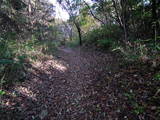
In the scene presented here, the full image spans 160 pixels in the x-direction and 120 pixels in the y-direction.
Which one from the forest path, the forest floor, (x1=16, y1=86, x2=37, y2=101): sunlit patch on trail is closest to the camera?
the forest floor

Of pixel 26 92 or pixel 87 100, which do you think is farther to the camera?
pixel 26 92

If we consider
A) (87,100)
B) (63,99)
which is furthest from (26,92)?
(87,100)

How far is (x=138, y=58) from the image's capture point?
5387 mm

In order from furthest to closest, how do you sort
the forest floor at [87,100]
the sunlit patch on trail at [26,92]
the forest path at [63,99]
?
1. the sunlit patch on trail at [26,92]
2. the forest path at [63,99]
3. the forest floor at [87,100]

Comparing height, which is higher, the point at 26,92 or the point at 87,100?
the point at 26,92

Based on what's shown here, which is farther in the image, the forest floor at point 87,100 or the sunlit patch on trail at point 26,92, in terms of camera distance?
the sunlit patch on trail at point 26,92

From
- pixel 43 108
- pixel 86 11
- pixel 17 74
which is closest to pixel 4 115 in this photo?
pixel 43 108

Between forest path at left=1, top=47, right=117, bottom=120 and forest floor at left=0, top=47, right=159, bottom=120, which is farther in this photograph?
forest path at left=1, top=47, right=117, bottom=120

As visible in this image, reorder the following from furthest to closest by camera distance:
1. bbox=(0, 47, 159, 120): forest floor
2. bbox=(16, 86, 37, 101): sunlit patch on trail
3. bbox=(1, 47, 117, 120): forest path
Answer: bbox=(16, 86, 37, 101): sunlit patch on trail → bbox=(1, 47, 117, 120): forest path → bbox=(0, 47, 159, 120): forest floor

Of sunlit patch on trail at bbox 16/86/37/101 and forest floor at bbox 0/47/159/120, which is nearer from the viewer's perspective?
forest floor at bbox 0/47/159/120

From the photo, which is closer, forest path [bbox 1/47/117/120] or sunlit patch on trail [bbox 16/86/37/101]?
forest path [bbox 1/47/117/120]

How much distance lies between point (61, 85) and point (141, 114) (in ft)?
11.5

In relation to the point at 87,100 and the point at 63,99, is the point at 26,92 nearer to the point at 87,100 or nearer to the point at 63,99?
the point at 63,99

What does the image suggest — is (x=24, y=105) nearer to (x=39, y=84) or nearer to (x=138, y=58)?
(x=39, y=84)
